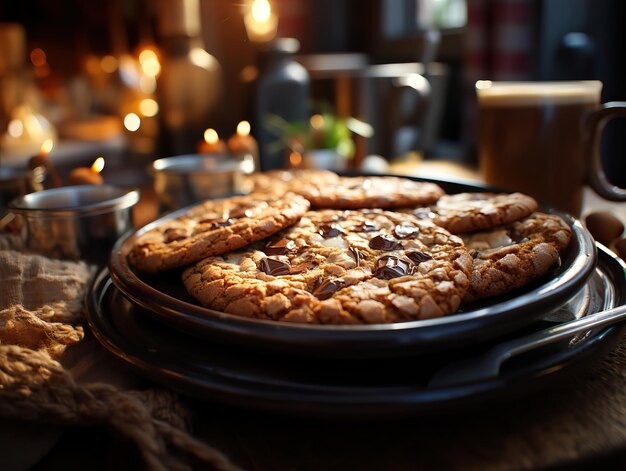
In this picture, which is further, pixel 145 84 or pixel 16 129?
pixel 145 84

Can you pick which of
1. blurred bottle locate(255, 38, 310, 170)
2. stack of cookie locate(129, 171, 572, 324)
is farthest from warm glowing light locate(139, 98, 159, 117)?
stack of cookie locate(129, 171, 572, 324)

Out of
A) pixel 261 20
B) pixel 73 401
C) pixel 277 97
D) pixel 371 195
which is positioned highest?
pixel 261 20

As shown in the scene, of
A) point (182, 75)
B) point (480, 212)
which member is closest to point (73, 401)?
point (480, 212)

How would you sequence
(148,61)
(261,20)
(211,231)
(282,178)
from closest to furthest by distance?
(211,231) → (282,178) → (261,20) → (148,61)

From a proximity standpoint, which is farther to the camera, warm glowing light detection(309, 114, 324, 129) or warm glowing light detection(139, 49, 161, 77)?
warm glowing light detection(139, 49, 161, 77)

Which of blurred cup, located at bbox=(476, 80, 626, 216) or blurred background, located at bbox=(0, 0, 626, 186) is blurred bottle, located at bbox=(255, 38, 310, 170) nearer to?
blurred background, located at bbox=(0, 0, 626, 186)

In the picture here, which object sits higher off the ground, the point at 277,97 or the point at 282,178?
the point at 277,97

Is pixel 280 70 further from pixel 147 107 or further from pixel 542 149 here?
pixel 147 107
